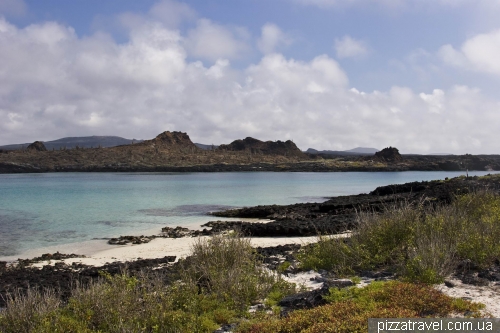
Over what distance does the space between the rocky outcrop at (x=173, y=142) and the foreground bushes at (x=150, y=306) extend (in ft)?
463

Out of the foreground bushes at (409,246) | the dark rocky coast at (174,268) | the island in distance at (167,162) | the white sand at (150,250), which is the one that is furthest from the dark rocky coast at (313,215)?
the island in distance at (167,162)

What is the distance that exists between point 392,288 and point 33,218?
85.1 feet

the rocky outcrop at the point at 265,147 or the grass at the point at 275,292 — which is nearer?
the grass at the point at 275,292

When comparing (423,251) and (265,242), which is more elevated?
(423,251)

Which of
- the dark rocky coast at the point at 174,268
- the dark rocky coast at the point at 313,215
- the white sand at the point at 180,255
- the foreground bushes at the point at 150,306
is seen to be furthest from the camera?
the dark rocky coast at the point at 313,215

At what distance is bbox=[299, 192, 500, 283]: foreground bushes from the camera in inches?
302

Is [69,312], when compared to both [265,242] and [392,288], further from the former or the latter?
[265,242]

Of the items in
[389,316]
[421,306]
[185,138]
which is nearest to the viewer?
[389,316]

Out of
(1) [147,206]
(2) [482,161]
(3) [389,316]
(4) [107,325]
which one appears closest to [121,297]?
(4) [107,325]

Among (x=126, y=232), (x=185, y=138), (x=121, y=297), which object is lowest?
(x=126, y=232)

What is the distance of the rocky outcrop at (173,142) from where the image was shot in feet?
490

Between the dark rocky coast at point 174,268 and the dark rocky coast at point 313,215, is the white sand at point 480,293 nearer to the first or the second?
the dark rocky coast at point 174,268

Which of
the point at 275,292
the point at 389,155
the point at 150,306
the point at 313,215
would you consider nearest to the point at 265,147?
the point at 389,155

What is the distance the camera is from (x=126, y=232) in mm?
21906
